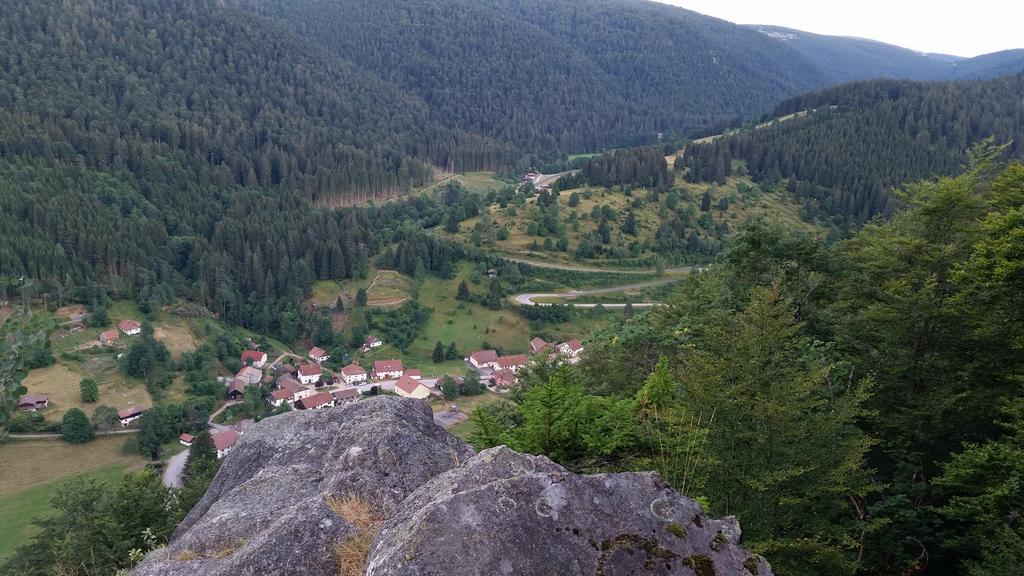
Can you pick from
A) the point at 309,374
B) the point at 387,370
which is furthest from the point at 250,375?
the point at 387,370

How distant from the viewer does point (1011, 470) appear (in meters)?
10.2

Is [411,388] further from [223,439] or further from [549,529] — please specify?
[549,529]

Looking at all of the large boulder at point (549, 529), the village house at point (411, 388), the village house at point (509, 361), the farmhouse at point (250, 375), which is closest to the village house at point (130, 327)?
the farmhouse at point (250, 375)

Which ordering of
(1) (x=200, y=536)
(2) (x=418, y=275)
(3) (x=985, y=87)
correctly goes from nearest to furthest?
(1) (x=200, y=536)
(2) (x=418, y=275)
(3) (x=985, y=87)

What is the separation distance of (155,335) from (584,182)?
9550cm

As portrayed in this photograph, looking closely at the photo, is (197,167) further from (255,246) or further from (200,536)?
(200,536)

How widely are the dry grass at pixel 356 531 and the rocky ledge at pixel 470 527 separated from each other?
0.16 ft

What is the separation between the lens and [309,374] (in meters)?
78.4

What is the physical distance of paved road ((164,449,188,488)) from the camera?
54.2 metres

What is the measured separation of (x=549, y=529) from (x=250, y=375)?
264 ft

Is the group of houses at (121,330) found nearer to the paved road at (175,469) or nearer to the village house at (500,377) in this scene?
the paved road at (175,469)

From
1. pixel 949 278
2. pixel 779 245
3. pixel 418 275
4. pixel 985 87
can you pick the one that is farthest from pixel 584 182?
pixel 985 87

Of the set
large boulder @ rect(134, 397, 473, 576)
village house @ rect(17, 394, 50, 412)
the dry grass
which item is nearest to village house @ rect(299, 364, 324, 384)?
village house @ rect(17, 394, 50, 412)

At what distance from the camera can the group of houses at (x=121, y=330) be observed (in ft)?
256
